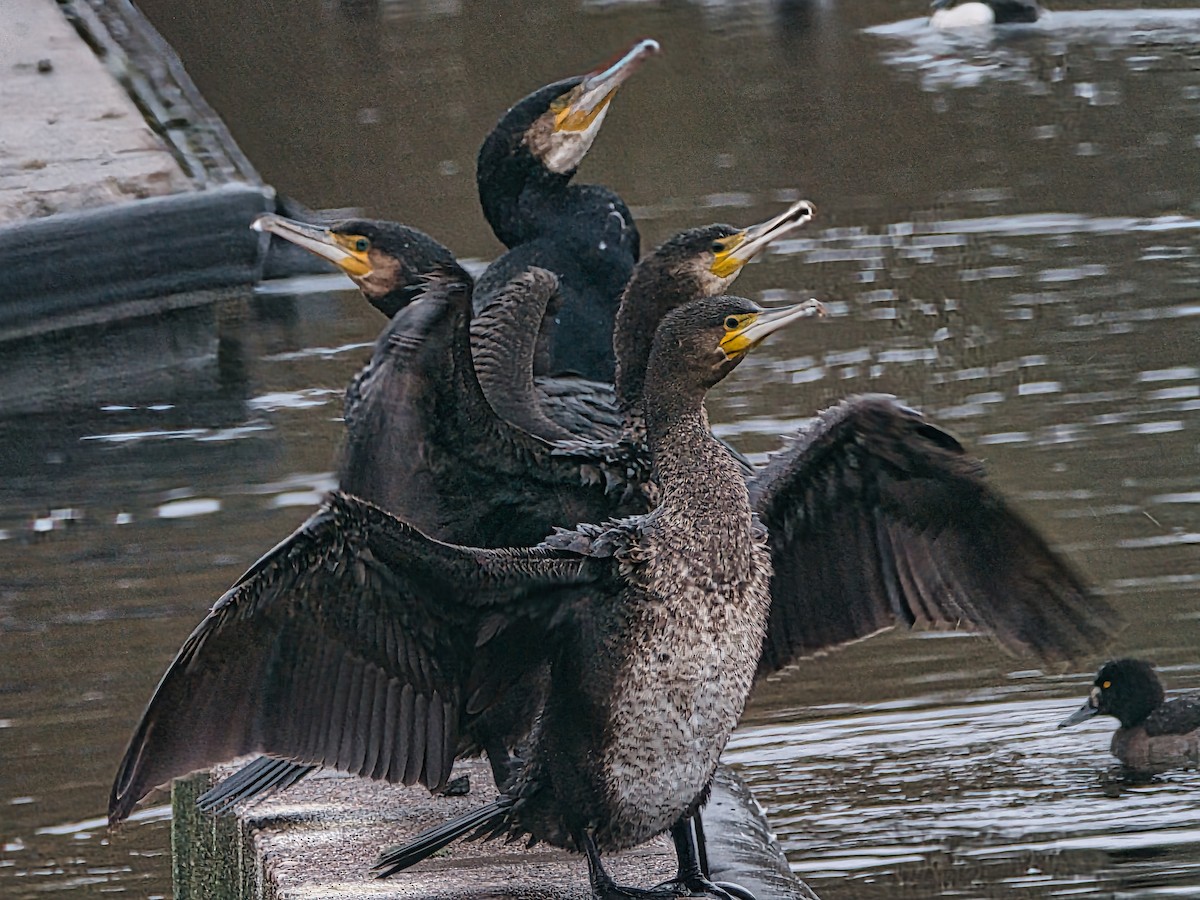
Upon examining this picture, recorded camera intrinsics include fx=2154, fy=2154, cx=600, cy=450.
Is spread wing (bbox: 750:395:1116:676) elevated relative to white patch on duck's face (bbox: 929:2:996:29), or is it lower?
elevated

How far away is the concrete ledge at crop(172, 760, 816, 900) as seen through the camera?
3834 mm

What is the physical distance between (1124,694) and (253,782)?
241 centimetres

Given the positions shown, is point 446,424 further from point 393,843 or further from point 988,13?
point 988,13

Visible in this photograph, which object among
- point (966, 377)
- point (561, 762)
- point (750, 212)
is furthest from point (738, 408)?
point (561, 762)

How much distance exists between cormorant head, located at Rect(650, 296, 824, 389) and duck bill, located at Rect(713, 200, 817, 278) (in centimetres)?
65

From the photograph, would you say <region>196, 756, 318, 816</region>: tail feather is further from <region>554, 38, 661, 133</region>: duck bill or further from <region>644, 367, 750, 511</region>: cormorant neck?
<region>554, 38, 661, 133</region>: duck bill

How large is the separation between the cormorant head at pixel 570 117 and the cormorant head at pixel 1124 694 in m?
1.91

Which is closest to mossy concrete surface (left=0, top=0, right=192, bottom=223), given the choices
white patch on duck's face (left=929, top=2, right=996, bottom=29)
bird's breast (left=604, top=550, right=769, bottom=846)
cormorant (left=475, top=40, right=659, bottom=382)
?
cormorant (left=475, top=40, right=659, bottom=382)

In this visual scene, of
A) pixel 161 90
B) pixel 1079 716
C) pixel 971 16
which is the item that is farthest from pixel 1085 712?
pixel 971 16

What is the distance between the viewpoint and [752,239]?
14.4ft

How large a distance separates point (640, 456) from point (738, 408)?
359 centimetres

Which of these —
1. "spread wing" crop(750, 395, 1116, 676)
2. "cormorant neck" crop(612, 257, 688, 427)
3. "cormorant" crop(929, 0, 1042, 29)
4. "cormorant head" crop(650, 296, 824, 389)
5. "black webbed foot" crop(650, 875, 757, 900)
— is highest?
"cormorant head" crop(650, 296, 824, 389)

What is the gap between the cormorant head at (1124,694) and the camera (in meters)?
Answer: 5.38

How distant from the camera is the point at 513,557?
3496 millimetres
